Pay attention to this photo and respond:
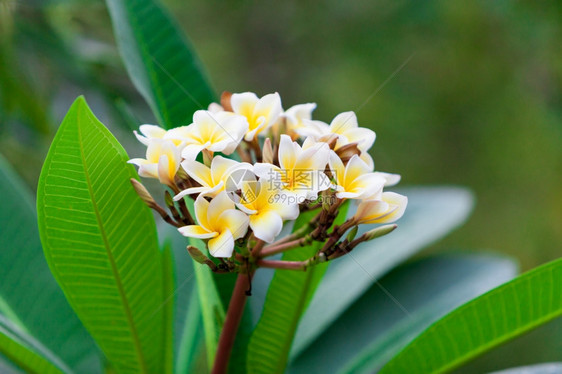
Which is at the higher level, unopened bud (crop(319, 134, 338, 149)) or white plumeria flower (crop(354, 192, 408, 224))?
unopened bud (crop(319, 134, 338, 149))

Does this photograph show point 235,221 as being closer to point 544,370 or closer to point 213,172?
point 213,172

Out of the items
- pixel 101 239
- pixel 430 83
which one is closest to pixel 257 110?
pixel 101 239

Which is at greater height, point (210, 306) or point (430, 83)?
point (430, 83)

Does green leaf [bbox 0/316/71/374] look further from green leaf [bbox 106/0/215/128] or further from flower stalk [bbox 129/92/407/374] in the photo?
green leaf [bbox 106/0/215/128]

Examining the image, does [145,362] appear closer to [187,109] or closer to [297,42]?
[187,109]

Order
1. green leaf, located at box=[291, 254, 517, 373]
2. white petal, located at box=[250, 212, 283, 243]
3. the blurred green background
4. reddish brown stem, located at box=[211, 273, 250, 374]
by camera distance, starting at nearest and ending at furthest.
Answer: white petal, located at box=[250, 212, 283, 243] < reddish brown stem, located at box=[211, 273, 250, 374] < green leaf, located at box=[291, 254, 517, 373] < the blurred green background

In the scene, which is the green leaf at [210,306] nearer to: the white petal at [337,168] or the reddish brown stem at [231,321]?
the reddish brown stem at [231,321]

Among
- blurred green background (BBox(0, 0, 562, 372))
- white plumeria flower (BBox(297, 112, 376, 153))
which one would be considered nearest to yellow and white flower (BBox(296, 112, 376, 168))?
white plumeria flower (BBox(297, 112, 376, 153))
